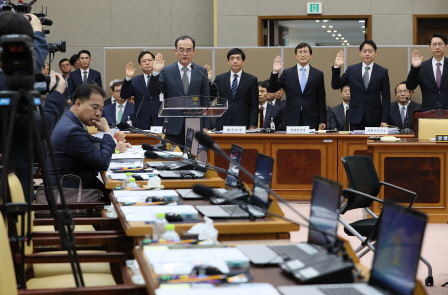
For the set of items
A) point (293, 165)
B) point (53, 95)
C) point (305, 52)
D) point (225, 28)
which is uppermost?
point (225, 28)

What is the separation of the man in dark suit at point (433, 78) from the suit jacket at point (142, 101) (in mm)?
3159

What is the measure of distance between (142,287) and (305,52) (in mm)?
5400

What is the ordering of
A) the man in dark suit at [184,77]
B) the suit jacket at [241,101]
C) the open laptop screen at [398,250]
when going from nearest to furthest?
the open laptop screen at [398,250]
the man in dark suit at [184,77]
the suit jacket at [241,101]

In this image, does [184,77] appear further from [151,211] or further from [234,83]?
[151,211]

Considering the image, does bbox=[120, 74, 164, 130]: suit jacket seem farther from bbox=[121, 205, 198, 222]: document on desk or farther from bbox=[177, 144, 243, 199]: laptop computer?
bbox=[121, 205, 198, 222]: document on desk

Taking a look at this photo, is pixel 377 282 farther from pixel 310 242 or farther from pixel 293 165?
pixel 293 165

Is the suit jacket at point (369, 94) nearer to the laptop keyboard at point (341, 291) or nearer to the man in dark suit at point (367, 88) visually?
the man in dark suit at point (367, 88)

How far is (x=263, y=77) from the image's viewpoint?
8.95 metres

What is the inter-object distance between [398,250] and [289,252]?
47 centimetres

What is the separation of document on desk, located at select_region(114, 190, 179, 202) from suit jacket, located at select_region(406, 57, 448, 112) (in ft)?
14.3

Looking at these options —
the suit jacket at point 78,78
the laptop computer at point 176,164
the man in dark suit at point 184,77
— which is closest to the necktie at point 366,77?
the man in dark suit at point 184,77

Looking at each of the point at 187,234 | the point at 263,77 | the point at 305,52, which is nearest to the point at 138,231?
the point at 187,234

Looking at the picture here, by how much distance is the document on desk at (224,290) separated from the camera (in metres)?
1.37

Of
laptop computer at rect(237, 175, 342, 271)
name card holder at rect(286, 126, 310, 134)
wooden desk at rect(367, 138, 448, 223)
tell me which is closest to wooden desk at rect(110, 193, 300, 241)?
laptop computer at rect(237, 175, 342, 271)
